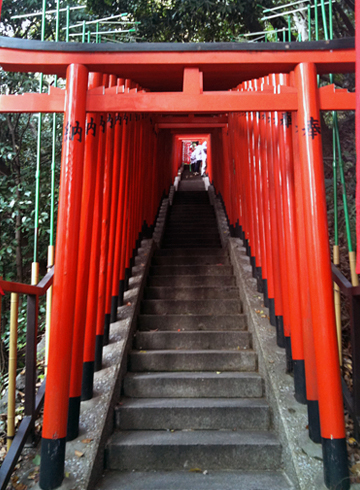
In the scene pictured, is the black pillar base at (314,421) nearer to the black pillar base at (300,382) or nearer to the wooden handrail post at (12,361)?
the black pillar base at (300,382)

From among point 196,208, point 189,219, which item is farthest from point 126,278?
point 196,208

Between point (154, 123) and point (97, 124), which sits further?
point (154, 123)

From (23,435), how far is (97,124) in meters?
2.29

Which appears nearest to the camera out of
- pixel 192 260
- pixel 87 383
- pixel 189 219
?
pixel 87 383

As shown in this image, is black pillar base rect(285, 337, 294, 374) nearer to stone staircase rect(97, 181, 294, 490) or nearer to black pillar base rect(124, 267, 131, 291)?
stone staircase rect(97, 181, 294, 490)

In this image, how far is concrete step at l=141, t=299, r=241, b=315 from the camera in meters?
4.15

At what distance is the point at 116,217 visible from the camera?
3.94m

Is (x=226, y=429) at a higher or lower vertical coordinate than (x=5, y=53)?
lower

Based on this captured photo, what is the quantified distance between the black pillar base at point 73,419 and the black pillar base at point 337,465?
5.64ft

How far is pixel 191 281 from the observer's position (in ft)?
15.5

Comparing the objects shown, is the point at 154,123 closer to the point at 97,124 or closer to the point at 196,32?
the point at 196,32

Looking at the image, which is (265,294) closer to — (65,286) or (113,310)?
(113,310)

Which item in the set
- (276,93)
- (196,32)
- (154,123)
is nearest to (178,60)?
(276,93)

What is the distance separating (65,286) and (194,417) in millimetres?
1597
